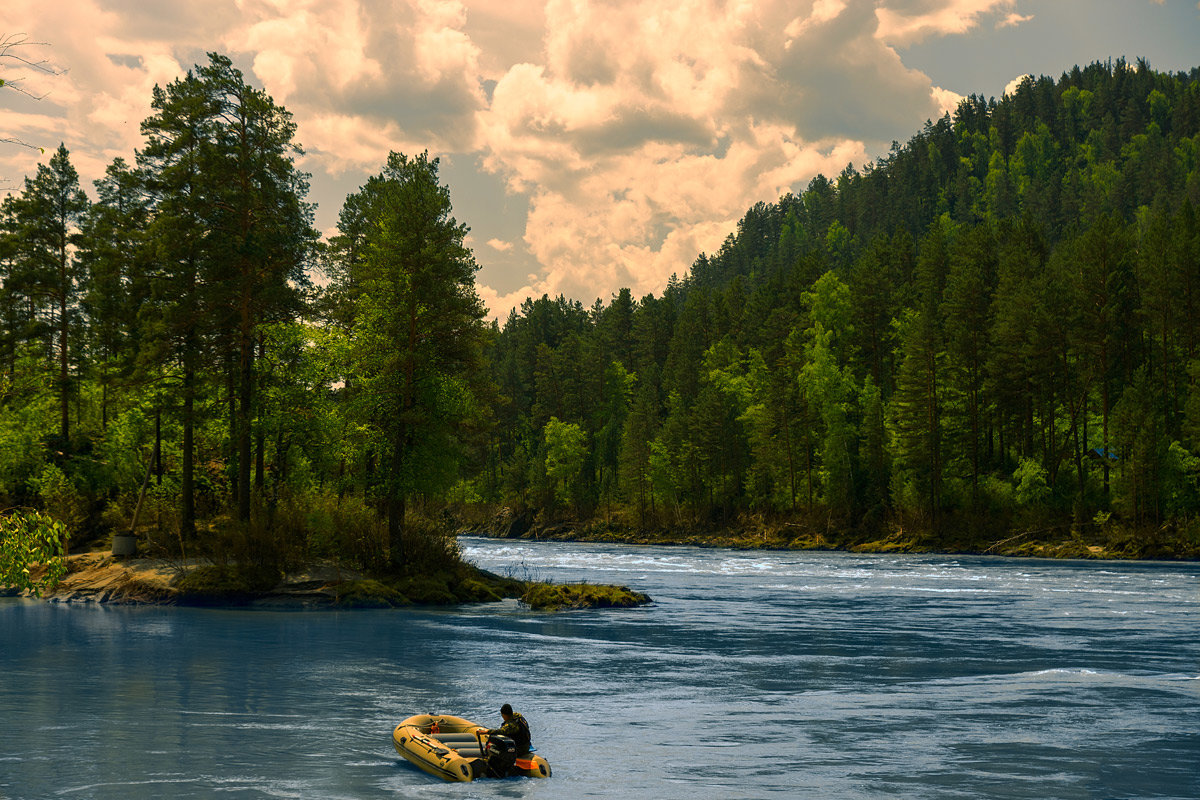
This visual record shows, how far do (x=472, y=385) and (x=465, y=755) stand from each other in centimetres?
3001

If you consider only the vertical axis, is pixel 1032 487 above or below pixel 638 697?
above

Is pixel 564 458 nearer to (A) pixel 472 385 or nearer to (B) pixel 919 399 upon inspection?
(B) pixel 919 399

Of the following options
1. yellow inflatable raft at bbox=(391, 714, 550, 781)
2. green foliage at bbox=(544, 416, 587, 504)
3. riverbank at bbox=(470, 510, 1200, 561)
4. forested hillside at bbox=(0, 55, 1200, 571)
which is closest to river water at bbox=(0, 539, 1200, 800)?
yellow inflatable raft at bbox=(391, 714, 550, 781)

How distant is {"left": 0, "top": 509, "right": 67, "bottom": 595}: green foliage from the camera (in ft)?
28.0

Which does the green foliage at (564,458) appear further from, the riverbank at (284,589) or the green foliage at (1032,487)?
the riverbank at (284,589)

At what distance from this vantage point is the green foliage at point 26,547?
8.54 metres

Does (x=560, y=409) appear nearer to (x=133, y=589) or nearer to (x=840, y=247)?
(x=840, y=247)

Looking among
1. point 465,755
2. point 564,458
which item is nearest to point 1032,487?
point 564,458

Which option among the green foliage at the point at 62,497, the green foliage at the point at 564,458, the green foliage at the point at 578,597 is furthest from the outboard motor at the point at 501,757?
the green foliage at the point at 564,458

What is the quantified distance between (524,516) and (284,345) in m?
81.1

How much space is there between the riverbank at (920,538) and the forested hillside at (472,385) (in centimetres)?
34

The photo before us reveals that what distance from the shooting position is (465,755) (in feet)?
55.0

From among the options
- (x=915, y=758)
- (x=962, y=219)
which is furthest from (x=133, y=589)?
(x=962, y=219)

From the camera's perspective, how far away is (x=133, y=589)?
3947cm
